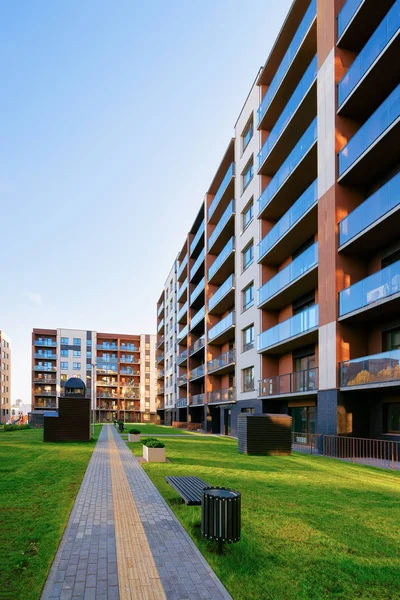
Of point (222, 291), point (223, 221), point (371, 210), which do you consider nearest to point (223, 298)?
point (222, 291)

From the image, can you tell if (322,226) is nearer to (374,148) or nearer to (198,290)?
(374,148)

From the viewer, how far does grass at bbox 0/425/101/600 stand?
205 inches

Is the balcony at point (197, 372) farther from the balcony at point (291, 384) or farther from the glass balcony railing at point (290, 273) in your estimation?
the glass balcony railing at point (290, 273)

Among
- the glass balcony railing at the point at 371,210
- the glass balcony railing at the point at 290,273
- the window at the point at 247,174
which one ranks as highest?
the window at the point at 247,174

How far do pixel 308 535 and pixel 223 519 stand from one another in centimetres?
180

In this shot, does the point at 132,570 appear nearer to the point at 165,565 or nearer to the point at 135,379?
the point at 165,565

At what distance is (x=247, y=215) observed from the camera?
33688mm

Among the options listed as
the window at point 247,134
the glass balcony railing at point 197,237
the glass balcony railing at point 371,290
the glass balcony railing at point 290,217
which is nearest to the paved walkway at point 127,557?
the glass balcony railing at point 371,290

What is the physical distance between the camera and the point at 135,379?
314ft

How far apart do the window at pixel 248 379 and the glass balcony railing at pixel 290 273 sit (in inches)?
215

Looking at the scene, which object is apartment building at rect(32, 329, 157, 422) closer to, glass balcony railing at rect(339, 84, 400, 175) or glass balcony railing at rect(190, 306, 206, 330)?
glass balcony railing at rect(190, 306, 206, 330)

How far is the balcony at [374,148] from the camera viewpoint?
1611 cm

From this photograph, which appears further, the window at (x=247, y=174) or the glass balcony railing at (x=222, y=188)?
the glass balcony railing at (x=222, y=188)

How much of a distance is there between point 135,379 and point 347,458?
8075 cm
